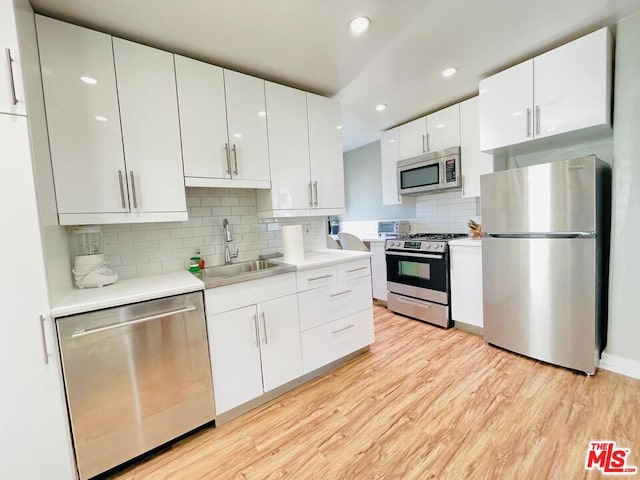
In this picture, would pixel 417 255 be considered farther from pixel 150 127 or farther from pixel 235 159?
pixel 150 127

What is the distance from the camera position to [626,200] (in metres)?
1.91

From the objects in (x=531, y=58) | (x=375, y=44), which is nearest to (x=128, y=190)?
(x=375, y=44)

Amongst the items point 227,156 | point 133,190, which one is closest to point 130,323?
point 133,190

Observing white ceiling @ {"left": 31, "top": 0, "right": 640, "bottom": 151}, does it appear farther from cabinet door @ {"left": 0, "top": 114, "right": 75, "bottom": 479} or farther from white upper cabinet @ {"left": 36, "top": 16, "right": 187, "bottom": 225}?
cabinet door @ {"left": 0, "top": 114, "right": 75, "bottom": 479}

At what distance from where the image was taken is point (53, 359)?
120 centimetres

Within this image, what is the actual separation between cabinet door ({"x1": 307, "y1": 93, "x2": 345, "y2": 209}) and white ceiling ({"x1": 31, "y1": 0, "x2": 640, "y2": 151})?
0.18 metres

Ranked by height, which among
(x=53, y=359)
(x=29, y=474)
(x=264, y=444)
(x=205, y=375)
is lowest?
(x=264, y=444)

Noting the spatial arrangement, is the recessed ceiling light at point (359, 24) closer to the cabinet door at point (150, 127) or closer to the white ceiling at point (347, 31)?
the white ceiling at point (347, 31)

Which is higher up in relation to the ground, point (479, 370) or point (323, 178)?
point (323, 178)

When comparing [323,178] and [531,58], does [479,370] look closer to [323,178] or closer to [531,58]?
[323,178]

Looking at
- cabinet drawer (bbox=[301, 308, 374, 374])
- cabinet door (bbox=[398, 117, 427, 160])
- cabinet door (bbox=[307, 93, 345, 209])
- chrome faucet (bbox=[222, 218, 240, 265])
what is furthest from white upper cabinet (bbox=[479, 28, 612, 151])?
chrome faucet (bbox=[222, 218, 240, 265])

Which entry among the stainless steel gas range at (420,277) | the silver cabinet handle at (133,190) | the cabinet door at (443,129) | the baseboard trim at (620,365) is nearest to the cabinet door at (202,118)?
the silver cabinet handle at (133,190)

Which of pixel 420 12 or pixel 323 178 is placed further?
pixel 323 178

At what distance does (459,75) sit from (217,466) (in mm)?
3384
